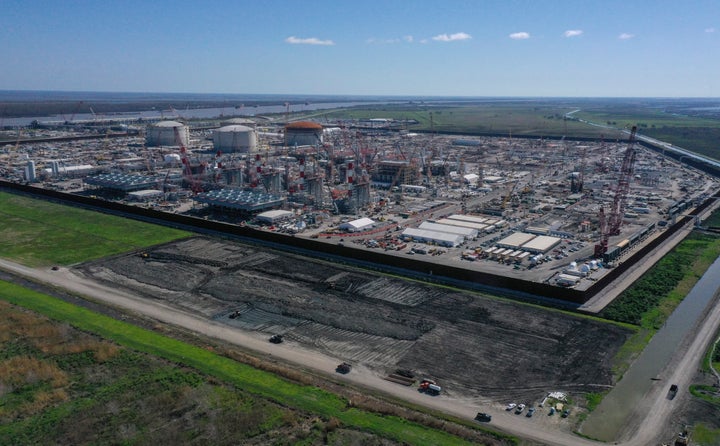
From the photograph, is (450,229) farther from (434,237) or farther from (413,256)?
(413,256)

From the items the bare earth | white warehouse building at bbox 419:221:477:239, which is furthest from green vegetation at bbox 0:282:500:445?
white warehouse building at bbox 419:221:477:239

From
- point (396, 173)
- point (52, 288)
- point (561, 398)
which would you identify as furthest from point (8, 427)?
point (396, 173)

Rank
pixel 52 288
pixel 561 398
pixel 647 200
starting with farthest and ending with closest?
pixel 647 200
pixel 52 288
pixel 561 398

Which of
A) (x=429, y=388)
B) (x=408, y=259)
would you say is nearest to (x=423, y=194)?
(x=408, y=259)

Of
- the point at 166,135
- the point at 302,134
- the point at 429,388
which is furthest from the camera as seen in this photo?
the point at 166,135

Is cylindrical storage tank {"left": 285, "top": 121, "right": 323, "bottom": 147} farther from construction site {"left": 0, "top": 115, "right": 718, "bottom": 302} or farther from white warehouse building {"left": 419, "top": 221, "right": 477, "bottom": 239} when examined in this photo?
white warehouse building {"left": 419, "top": 221, "right": 477, "bottom": 239}

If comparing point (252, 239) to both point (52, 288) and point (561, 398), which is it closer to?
point (52, 288)
